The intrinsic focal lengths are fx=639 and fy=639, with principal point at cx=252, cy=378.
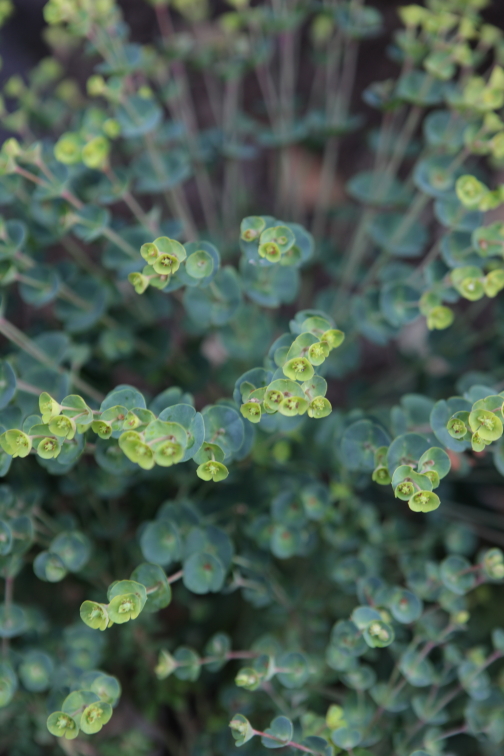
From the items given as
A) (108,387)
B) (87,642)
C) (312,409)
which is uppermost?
(312,409)

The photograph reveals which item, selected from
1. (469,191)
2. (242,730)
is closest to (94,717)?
(242,730)

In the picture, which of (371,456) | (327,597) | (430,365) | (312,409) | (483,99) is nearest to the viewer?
(312,409)

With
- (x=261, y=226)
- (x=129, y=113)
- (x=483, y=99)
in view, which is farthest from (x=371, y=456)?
(x=129, y=113)

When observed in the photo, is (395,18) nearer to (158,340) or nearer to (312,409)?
(158,340)

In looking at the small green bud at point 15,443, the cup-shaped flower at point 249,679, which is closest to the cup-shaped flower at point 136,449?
the small green bud at point 15,443

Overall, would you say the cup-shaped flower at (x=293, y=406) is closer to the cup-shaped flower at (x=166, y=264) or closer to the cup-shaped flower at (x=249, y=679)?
the cup-shaped flower at (x=166, y=264)

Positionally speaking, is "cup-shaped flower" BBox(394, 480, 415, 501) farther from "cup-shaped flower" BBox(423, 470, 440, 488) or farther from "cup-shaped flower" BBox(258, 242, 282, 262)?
"cup-shaped flower" BBox(258, 242, 282, 262)
